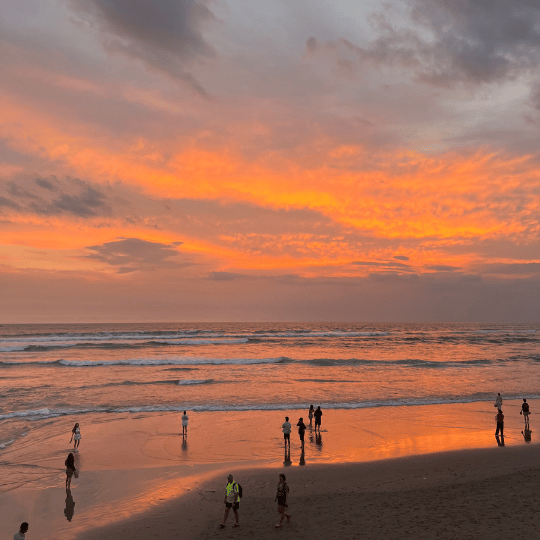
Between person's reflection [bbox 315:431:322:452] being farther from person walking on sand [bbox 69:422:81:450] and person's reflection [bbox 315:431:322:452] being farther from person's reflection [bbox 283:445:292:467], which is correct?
person walking on sand [bbox 69:422:81:450]

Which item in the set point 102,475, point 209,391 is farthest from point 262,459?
point 209,391

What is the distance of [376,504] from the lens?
12.4 m

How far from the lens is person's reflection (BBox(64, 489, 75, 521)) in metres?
12.6

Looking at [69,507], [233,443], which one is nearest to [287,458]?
[233,443]

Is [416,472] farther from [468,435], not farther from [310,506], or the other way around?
[468,435]

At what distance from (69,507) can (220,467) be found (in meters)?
5.38

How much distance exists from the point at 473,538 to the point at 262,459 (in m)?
8.97

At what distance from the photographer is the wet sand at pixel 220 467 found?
12.2 metres

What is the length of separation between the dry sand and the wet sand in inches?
2.6

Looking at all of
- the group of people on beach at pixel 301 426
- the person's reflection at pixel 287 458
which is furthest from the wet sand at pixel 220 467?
the group of people on beach at pixel 301 426

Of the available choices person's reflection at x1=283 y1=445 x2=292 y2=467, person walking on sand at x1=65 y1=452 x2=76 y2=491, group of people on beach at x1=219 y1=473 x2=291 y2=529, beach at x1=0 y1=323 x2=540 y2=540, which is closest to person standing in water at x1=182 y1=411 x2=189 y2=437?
beach at x1=0 y1=323 x2=540 y2=540

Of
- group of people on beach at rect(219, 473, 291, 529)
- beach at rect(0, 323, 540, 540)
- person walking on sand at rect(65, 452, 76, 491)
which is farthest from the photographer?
person walking on sand at rect(65, 452, 76, 491)

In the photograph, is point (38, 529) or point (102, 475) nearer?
point (38, 529)

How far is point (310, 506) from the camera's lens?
12.5 m
